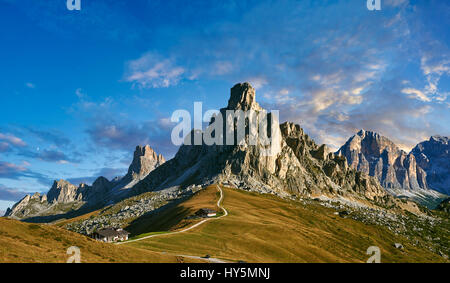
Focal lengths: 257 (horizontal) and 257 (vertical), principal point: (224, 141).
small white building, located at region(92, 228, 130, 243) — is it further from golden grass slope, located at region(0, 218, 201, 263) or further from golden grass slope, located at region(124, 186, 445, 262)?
golden grass slope, located at region(0, 218, 201, 263)

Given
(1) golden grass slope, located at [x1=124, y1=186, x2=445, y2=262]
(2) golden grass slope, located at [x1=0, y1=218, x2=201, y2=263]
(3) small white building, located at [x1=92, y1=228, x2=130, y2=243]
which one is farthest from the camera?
(3) small white building, located at [x1=92, y1=228, x2=130, y2=243]

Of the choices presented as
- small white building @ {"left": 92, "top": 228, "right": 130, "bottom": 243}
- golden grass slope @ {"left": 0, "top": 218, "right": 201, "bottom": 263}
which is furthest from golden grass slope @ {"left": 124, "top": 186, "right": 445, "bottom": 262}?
small white building @ {"left": 92, "top": 228, "right": 130, "bottom": 243}

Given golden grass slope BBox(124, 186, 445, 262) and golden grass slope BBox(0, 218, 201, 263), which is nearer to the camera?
golden grass slope BBox(0, 218, 201, 263)

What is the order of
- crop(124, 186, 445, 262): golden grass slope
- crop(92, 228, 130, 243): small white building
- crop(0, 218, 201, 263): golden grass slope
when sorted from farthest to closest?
crop(92, 228, 130, 243): small white building → crop(124, 186, 445, 262): golden grass slope → crop(0, 218, 201, 263): golden grass slope

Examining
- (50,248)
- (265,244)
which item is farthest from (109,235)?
(265,244)

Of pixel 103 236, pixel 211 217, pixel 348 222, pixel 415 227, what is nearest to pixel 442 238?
pixel 415 227

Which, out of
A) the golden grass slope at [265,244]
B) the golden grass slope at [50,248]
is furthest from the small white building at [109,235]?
the golden grass slope at [50,248]

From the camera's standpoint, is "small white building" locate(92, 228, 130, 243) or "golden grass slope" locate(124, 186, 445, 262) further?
"small white building" locate(92, 228, 130, 243)

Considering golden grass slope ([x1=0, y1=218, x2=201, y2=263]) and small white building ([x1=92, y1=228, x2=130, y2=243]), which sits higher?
golden grass slope ([x1=0, y1=218, x2=201, y2=263])

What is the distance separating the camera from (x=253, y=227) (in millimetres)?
72188

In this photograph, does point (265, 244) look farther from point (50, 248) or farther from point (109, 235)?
point (109, 235)

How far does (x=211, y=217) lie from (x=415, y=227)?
157079mm

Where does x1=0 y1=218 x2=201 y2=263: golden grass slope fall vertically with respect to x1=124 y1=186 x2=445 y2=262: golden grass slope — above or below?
above
